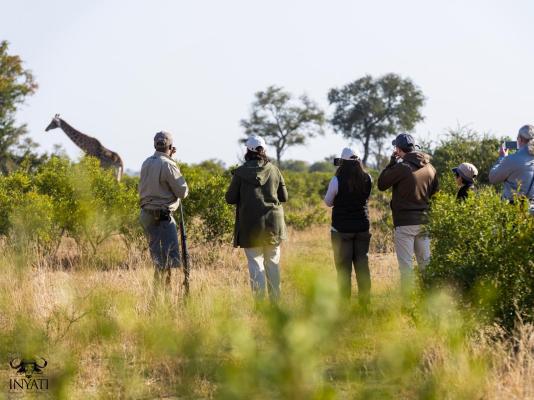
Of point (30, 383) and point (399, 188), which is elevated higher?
point (399, 188)

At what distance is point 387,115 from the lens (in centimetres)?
5566

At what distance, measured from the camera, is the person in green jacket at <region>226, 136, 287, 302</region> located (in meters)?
6.46

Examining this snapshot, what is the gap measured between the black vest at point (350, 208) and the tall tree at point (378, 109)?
48.3m

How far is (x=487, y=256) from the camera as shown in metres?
4.62

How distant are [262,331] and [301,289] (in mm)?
236

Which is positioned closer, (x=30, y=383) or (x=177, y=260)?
(x=30, y=383)

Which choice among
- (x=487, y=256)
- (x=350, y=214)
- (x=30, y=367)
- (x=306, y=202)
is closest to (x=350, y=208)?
(x=350, y=214)

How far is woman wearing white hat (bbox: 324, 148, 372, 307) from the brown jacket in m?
0.25

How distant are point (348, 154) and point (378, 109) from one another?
50.1 m

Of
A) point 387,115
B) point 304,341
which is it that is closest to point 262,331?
point 304,341

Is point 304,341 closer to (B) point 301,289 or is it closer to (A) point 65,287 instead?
(B) point 301,289

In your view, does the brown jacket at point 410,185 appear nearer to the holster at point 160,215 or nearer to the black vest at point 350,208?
the black vest at point 350,208

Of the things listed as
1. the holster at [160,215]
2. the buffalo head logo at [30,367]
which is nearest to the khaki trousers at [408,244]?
the holster at [160,215]

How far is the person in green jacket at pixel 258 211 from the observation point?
646cm
